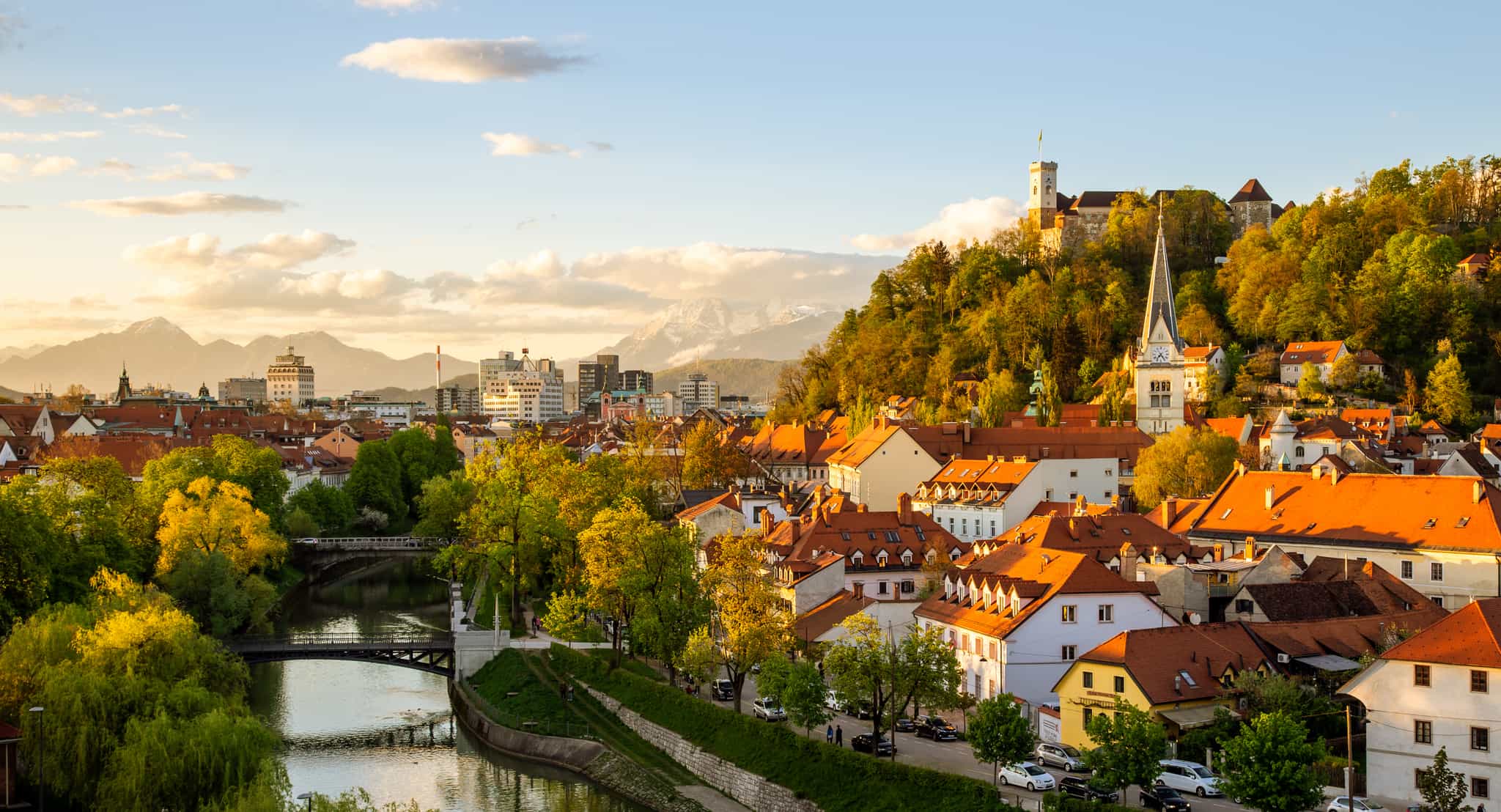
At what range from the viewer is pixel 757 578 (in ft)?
137

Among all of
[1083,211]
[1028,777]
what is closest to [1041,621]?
[1028,777]

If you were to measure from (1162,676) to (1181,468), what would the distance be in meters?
35.6

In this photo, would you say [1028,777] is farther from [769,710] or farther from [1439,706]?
[769,710]

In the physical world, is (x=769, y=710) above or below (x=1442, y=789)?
below

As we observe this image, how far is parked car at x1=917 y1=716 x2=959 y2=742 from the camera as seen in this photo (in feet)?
119

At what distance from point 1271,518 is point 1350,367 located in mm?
42710

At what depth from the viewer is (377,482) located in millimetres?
96750

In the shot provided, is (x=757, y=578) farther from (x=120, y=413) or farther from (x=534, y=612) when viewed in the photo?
(x=120, y=413)

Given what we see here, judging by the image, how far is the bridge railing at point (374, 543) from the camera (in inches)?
3162

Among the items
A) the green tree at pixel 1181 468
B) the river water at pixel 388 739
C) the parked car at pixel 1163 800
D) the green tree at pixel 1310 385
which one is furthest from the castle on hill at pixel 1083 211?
the parked car at pixel 1163 800

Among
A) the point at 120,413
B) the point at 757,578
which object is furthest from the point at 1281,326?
the point at 120,413

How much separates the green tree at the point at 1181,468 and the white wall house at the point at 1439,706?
36651mm

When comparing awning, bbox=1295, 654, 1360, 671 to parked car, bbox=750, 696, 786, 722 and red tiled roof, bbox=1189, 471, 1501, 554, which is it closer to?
parked car, bbox=750, 696, 786, 722

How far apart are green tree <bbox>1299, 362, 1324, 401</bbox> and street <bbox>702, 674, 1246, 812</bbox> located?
6012 centimetres
